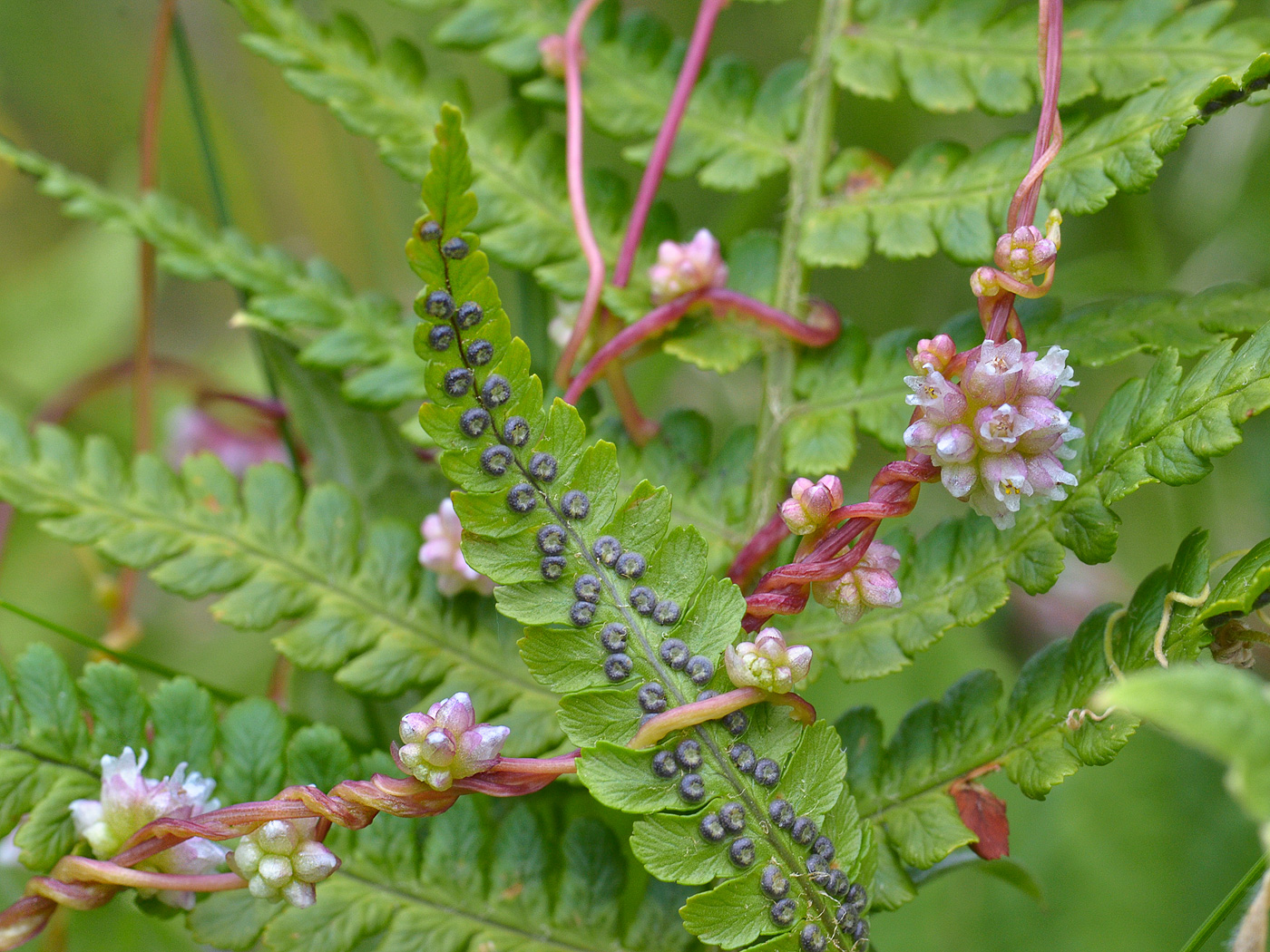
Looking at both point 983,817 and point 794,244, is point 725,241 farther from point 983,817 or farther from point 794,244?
point 983,817

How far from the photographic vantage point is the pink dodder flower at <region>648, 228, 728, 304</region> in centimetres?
110

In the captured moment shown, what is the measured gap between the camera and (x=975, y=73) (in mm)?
1117

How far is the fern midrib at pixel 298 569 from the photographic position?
3.37ft

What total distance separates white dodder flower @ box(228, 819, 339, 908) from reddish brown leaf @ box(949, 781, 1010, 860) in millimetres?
520

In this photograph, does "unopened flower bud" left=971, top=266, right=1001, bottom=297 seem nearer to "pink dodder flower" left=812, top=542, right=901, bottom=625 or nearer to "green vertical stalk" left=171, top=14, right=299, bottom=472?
"pink dodder flower" left=812, top=542, right=901, bottom=625

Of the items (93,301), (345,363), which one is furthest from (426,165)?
(93,301)

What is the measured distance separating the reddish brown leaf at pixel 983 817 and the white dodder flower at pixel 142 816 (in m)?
0.64

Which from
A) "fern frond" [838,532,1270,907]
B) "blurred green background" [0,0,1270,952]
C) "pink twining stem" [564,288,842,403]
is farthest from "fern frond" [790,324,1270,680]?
"blurred green background" [0,0,1270,952]

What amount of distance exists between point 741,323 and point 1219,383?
506 mm

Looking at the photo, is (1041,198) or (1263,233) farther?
(1263,233)

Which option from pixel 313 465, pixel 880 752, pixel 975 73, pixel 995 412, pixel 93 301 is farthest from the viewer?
pixel 93 301

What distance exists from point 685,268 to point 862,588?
461 millimetres

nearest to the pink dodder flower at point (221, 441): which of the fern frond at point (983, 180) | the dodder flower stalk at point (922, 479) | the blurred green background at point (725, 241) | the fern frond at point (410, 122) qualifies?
the blurred green background at point (725, 241)

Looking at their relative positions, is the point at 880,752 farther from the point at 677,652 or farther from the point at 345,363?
the point at 345,363
